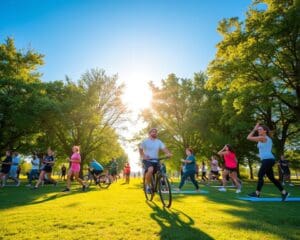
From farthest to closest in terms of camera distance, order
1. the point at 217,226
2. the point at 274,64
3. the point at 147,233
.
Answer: the point at 274,64 → the point at 217,226 → the point at 147,233

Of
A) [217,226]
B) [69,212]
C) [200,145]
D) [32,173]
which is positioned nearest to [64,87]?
[32,173]

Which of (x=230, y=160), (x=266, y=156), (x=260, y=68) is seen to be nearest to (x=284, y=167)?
(x=260, y=68)

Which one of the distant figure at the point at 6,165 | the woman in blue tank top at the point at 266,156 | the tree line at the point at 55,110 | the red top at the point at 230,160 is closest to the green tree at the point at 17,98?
the tree line at the point at 55,110

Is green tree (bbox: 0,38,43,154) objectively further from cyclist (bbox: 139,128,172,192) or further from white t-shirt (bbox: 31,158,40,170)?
cyclist (bbox: 139,128,172,192)

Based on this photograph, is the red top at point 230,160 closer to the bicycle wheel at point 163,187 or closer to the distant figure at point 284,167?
the bicycle wheel at point 163,187

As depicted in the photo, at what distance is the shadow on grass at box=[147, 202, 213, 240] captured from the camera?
4711 millimetres

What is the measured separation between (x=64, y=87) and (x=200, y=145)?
66.0ft

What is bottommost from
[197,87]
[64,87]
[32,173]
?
[32,173]

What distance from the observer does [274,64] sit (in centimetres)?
2342

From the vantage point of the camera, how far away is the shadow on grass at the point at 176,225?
15.5ft

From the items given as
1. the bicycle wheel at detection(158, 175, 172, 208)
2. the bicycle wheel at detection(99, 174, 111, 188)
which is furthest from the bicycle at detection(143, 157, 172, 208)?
the bicycle wheel at detection(99, 174, 111, 188)

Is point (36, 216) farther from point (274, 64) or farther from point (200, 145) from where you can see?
point (200, 145)

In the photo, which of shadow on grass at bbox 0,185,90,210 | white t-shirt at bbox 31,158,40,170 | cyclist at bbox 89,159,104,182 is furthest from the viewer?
white t-shirt at bbox 31,158,40,170

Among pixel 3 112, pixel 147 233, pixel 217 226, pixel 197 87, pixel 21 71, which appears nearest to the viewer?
pixel 147 233
